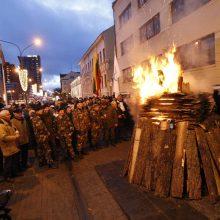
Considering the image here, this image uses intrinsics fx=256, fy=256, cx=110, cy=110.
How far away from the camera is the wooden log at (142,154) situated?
235 inches

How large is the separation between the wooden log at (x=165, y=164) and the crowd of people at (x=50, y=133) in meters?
3.92

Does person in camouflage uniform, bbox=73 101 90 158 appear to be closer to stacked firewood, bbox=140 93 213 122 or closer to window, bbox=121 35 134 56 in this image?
stacked firewood, bbox=140 93 213 122

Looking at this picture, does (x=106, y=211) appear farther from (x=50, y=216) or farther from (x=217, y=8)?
(x=217, y=8)

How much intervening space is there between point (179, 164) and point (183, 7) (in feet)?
37.9

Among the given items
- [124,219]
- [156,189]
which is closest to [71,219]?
[124,219]

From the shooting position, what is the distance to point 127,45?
2334 cm

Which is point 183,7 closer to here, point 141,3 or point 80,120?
point 141,3

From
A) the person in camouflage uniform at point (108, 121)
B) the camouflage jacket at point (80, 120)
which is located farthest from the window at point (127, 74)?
the camouflage jacket at point (80, 120)

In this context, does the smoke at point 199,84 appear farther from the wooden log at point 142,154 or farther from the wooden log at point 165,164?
the wooden log at point 165,164

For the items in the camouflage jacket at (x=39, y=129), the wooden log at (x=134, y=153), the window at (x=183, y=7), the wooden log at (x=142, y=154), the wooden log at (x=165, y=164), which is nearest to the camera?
the wooden log at (x=165, y=164)

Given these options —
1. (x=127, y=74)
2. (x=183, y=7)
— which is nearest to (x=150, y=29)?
(x=183, y=7)

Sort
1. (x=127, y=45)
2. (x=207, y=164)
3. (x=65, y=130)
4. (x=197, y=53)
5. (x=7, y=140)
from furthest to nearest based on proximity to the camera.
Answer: (x=127, y=45) < (x=197, y=53) < (x=65, y=130) < (x=7, y=140) < (x=207, y=164)

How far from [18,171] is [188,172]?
17.3 ft

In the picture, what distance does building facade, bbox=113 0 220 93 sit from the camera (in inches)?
473
